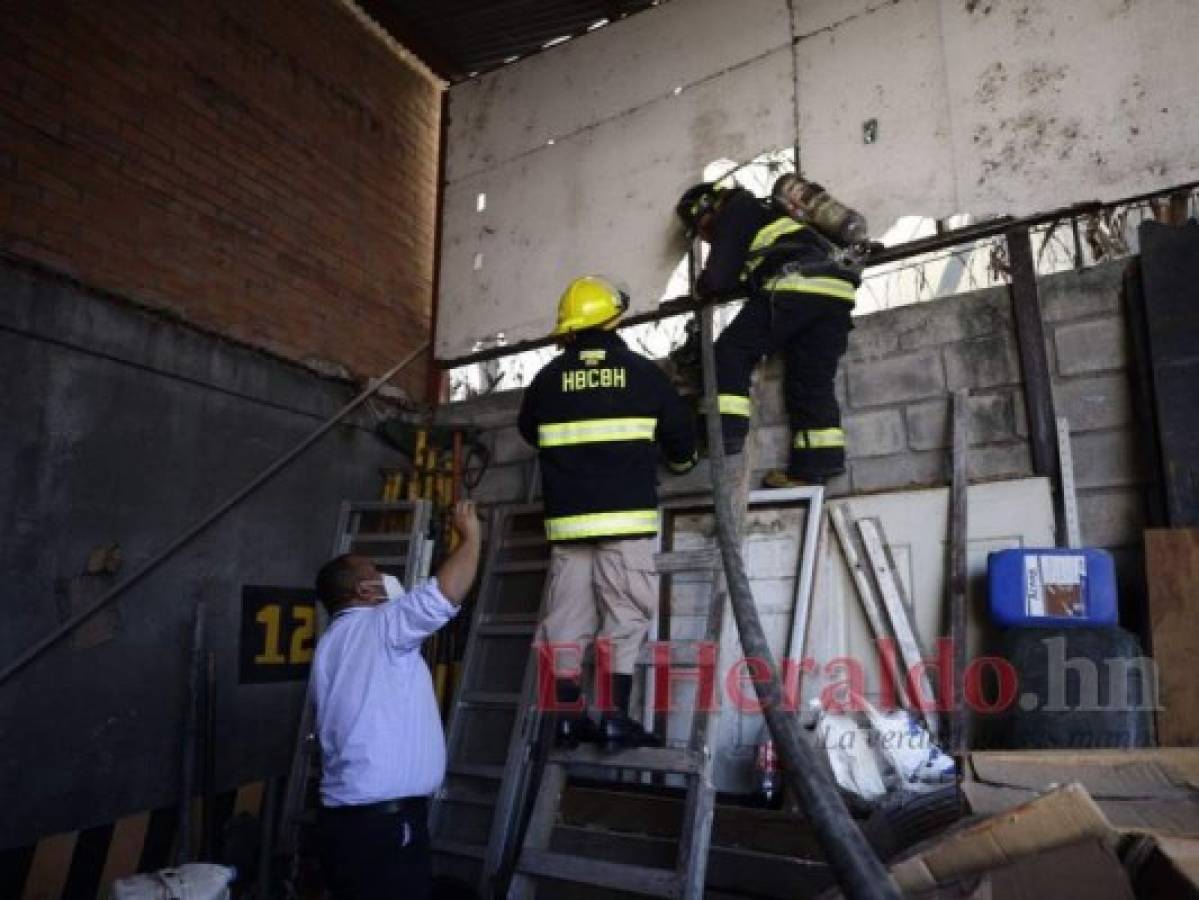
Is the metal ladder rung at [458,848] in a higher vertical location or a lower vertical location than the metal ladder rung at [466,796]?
lower

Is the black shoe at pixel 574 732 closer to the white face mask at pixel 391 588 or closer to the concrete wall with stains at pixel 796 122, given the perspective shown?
the white face mask at pixel 391 588

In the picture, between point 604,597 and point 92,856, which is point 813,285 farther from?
point 92,856

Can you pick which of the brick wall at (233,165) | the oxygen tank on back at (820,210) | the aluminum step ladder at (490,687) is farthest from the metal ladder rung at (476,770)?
the oxygen tank on back at (820,210)

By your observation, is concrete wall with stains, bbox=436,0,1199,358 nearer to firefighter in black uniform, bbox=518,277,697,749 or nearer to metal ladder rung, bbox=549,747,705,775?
firefighter in black uniform, bbox=518,277,697,749

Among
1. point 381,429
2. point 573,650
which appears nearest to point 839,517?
point 573,650

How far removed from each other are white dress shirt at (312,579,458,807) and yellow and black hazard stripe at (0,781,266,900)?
162 centimetres

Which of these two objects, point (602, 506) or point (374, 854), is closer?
point (374, 854)

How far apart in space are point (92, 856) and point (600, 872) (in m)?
2.34

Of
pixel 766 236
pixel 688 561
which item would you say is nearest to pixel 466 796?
pixel 688 561

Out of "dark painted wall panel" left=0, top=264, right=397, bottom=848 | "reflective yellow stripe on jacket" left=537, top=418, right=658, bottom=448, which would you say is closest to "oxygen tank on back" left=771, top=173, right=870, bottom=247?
"reflective yellow stripe on jacket" left=537, top=418, right=658, bottom=448

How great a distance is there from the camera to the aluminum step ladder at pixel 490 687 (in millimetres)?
3754

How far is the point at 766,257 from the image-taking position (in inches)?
159

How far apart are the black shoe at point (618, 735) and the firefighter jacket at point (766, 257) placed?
2.02 meters

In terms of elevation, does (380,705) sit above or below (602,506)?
below
